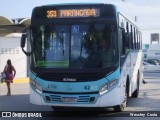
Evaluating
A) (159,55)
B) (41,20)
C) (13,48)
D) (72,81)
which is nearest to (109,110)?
(72,81)

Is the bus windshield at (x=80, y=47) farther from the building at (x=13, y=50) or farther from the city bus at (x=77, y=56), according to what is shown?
the building at (x=13, y=50)

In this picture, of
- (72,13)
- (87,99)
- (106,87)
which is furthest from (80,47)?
(87,99)

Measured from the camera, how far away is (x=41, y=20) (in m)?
11.5

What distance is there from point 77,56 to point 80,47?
0.82 ft

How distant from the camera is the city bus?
11.0 m

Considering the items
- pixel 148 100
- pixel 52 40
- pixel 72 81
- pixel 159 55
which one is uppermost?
pixel 52 40

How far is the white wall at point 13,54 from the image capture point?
28.5 m

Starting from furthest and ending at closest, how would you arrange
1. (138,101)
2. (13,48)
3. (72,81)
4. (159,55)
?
(159,55)
(13,48)
(138,101)
(72,81)

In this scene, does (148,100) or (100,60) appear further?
(148,100)

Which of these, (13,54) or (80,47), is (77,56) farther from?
(13,54)

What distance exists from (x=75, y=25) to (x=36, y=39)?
3.71 ft

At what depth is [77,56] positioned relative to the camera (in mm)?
11055

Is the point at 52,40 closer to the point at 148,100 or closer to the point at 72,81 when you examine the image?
the point at 72,81

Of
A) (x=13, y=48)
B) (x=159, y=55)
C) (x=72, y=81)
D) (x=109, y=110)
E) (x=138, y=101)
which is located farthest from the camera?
(x=159, y=55)
